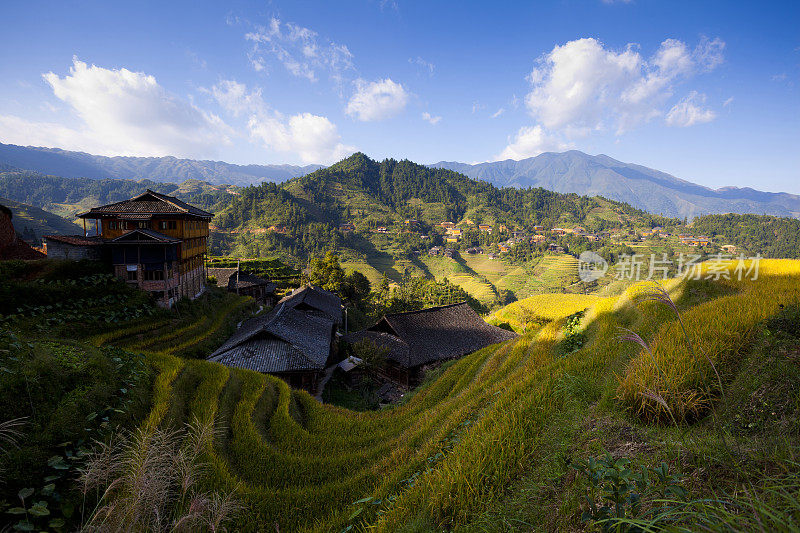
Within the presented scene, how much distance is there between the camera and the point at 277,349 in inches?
761

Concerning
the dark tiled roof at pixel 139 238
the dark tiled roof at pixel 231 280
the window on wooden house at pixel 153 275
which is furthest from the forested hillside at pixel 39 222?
the dark tiled roof at pixel 139 238

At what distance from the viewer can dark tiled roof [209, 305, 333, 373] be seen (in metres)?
18.0

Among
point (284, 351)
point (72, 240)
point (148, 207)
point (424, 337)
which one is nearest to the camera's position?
point (72, 240)

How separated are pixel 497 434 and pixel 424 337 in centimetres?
2218

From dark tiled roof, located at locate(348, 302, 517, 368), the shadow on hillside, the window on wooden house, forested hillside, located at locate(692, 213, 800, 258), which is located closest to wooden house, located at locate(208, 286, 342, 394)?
dark tiled roof, located at locate(348, 302, 517, 368)

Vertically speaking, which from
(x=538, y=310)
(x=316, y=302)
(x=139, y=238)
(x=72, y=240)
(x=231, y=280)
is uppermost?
(x=139, y=238)

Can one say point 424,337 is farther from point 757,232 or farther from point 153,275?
point 757,232

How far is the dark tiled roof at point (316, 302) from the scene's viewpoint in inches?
1213

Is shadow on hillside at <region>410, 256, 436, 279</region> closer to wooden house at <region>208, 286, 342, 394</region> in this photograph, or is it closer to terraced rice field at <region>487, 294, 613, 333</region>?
terraced rice field at <region>487, 294, 613, 333</region>

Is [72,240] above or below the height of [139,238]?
below

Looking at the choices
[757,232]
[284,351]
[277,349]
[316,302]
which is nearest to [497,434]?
[284,351]

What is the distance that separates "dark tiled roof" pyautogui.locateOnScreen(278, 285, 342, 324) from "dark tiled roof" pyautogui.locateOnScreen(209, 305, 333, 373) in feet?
23.3

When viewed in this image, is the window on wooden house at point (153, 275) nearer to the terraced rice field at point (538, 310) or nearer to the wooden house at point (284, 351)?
the wooden house at point (284, 351)

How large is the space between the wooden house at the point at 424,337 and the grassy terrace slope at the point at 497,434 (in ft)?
42.8
